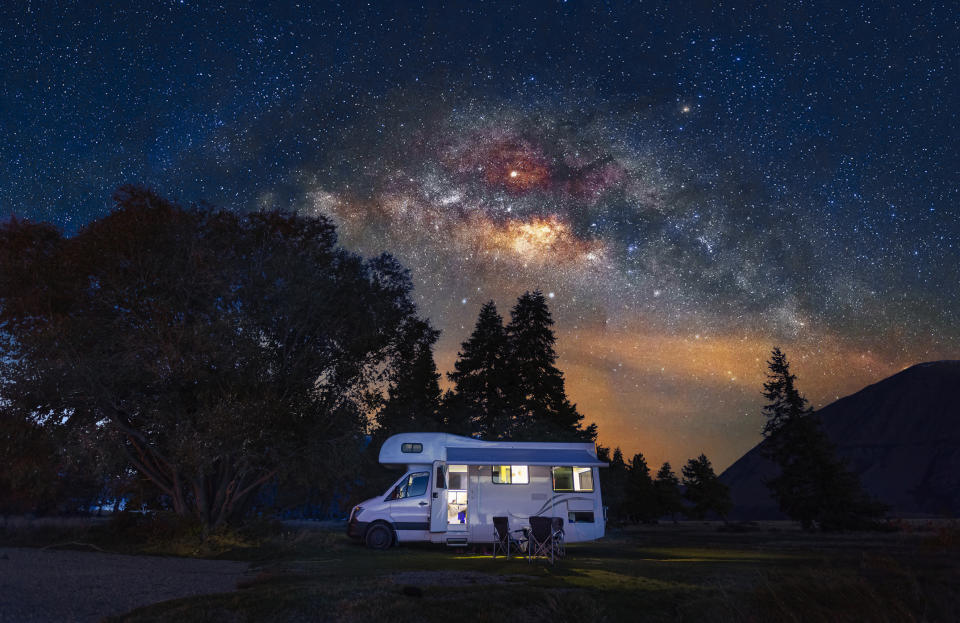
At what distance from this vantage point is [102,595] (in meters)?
7.98

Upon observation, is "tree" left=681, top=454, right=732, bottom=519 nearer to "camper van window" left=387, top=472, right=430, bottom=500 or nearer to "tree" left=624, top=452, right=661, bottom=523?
"tree" left=624, top=452, right=661, bottom=523

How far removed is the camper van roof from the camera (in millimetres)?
16208

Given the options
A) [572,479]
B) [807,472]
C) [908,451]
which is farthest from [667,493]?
[908,451]

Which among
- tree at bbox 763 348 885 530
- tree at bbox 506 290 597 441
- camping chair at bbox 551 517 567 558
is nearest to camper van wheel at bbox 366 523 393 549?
camping chair at bbox 551 517 567 558

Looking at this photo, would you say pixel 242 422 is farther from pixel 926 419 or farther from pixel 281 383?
pixel 926 419

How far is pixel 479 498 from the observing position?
53.5 feet

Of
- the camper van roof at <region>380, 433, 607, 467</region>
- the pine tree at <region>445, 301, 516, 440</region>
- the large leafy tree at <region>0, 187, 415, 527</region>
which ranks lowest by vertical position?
the camper van roof at <region>380, 433, 607, 467</region>

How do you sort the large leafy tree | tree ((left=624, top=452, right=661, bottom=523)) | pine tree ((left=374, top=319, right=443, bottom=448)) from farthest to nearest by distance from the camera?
tree ((left=624, top=452, right=661, bottom=523)) → pine tree ((left=374, top=319, right=443, bottom=448)) → the large leafy tree

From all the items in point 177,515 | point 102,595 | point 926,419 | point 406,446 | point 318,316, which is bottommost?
point 102,595

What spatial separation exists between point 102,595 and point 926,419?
743 ft

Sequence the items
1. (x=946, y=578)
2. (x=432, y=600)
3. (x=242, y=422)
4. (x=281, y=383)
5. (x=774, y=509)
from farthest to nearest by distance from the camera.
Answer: (x=774, y=509) < (x=281, y=383) < (x=242, y=422) < (x=946, y=578) < (x=432, y=600)

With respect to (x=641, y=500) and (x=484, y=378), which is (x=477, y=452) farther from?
(x=641, y=500)

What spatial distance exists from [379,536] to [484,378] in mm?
27122

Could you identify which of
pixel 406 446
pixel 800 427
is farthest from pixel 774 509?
pixel 406 446
